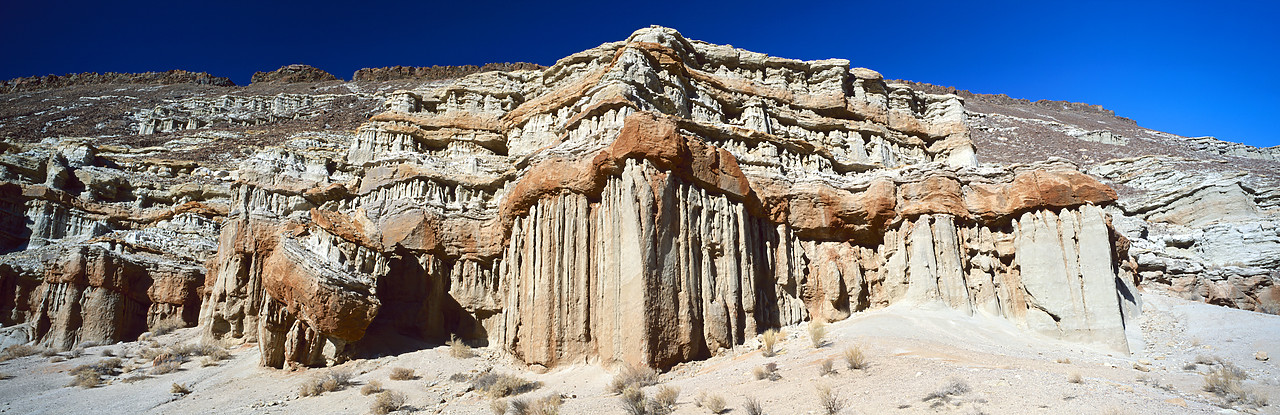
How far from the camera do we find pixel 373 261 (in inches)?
972

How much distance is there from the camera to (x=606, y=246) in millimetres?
19875

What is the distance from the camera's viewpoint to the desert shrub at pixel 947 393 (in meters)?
12.0

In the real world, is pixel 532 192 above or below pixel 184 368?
above

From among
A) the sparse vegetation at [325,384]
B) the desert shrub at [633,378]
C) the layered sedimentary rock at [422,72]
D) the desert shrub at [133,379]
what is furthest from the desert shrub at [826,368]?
the layered sedimentary rock at [422,72]

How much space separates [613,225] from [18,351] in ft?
75.4

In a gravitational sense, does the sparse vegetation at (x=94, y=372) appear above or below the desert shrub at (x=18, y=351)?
below

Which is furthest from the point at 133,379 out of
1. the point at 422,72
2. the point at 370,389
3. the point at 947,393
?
the point at 422,72

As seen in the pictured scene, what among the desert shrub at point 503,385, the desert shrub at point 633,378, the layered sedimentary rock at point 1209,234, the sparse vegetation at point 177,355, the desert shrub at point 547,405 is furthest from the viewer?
the layered sedimentary rock at point 1209,234

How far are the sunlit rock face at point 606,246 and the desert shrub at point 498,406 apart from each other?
10.4 ft

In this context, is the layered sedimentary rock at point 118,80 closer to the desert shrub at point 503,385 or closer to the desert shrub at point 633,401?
the desert shrub at point 503,385

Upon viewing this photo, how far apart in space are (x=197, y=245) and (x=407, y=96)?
1337 cm

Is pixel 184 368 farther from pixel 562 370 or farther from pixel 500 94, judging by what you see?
pixel 500 94

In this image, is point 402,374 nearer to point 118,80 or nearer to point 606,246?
point 606,246

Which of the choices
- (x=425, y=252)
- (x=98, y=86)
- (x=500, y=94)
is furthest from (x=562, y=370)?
(x=98, y=86)
